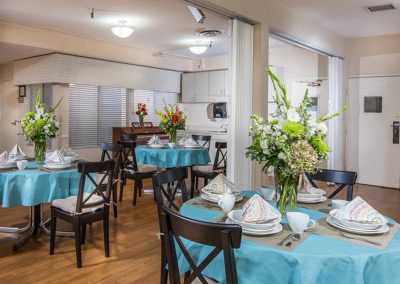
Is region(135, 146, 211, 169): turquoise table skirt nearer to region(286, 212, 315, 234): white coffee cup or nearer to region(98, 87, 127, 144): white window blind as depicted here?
region(98, 87, 127, 144): white window blind

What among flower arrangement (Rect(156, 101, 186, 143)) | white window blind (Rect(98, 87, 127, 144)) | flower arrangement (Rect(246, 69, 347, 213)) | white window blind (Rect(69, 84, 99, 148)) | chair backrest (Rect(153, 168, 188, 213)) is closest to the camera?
flower arrangement (Rect(246, 69, 347, 213))

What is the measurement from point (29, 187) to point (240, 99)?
97.6 inches

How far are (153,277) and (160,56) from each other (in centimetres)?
619

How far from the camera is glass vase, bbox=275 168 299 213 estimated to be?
1846mm

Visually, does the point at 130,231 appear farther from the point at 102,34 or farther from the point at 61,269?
the point at 102,34

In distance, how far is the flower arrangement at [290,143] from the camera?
67.6 inches

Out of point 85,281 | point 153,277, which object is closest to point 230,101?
point 153,277

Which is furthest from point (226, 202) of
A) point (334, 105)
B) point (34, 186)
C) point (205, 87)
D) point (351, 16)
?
point (205, 87)

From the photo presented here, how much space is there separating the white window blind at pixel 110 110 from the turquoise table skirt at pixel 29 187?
456 centimetres

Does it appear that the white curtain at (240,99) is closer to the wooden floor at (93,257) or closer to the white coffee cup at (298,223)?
the wooden floor at (93,257)

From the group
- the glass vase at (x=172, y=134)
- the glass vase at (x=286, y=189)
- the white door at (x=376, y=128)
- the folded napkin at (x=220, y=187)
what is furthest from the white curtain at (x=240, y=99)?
the white door at (x=376, y=128)

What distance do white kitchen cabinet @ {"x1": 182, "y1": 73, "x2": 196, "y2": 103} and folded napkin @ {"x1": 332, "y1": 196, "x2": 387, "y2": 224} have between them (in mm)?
7289

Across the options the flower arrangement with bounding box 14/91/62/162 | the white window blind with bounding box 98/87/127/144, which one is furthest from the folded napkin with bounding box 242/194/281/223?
the white window blind with bounding box 98/87/127/144

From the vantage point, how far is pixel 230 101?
166 inches
